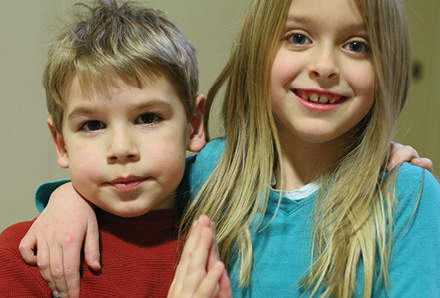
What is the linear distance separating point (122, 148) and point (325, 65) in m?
0.39

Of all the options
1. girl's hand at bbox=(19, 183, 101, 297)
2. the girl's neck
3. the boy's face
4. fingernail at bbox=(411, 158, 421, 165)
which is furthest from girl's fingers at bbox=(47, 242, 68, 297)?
fingernail at bbox=(411, 158, 421, 165)

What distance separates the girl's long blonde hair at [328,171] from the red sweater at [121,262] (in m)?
0.07

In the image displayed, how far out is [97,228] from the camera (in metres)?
0.92

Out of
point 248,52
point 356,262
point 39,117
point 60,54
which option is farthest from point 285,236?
point 39,117

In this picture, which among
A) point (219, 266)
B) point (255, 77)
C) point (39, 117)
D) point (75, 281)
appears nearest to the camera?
point (219, 266)

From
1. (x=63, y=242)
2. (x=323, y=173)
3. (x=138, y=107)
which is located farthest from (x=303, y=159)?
(x=63, y=242)

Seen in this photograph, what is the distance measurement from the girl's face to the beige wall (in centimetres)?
48

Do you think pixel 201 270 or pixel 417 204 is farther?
pixel 417 204

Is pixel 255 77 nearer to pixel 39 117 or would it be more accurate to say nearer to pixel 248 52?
pixel 248 52

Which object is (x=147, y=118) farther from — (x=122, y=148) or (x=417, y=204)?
(x=417, y=204)

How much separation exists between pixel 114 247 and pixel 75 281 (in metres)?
0.10

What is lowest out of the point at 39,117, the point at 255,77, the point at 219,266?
the point at 39,117

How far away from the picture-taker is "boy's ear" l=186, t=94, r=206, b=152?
100 cm

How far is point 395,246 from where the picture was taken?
33.9 inches
